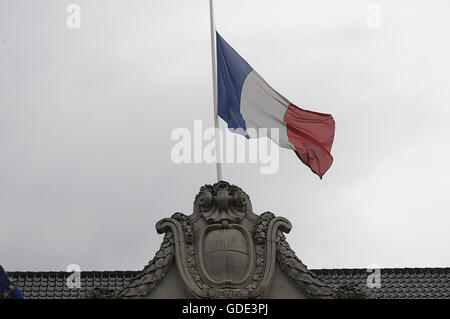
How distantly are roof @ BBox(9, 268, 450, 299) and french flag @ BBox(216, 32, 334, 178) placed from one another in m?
6.09

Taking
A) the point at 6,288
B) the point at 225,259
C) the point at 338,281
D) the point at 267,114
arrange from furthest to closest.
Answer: the point at 338,281, the point at 267,114, the point at 6,288, the point at 225,259

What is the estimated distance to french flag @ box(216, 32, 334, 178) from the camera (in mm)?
29781

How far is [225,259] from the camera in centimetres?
2683

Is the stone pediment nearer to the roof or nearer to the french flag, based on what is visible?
the french flag

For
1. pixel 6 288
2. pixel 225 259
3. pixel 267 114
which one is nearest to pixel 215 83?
pixel 267 114

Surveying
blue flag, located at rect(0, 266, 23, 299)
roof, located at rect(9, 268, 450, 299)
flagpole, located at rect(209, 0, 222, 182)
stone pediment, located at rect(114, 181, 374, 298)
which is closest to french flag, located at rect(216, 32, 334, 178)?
flagpole, located at rect(209, 0, 222, 182)

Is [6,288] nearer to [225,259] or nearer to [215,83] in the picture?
[225,259]

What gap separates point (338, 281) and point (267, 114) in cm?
789

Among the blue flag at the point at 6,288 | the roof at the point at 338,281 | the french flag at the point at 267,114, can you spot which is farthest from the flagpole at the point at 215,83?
the roof at the point at 338,281

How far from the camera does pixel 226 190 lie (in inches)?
1081

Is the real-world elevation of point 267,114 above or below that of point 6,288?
above

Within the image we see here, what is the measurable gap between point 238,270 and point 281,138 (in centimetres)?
430
